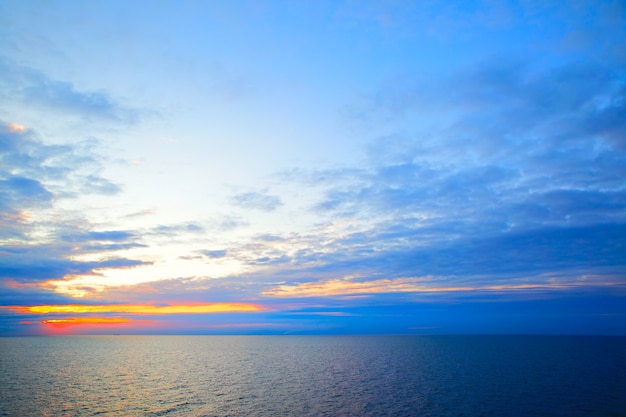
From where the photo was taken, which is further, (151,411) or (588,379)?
(588,379)

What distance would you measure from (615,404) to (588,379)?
32.4 meters

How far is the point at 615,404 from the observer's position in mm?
58531

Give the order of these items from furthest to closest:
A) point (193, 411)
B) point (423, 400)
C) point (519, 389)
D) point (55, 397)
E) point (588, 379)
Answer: point (588, 379) < point (519, 389) < point (55, 397) < point (423, 400) < point (193, 411)

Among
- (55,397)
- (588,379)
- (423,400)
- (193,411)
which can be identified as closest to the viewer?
(193,411)

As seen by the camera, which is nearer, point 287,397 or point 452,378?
point 287,397

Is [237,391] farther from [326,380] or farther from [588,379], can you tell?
[588,379]

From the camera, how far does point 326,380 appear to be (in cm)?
8806

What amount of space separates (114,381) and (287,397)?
161 feet

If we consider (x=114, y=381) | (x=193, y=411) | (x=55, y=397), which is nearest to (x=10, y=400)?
(x=55, y=397)

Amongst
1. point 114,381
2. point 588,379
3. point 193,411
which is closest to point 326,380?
point 193,411

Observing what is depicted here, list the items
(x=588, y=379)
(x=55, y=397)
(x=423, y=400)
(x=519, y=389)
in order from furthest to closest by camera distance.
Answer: (x=588, y=379)
(x=519, y=389)
(x=55, y=397)
(x=423, y=400)

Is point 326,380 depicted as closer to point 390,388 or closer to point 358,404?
point 390,388

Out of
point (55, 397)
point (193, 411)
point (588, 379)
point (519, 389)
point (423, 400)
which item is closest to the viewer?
point (193, 411)

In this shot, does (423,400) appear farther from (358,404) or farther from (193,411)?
(193,411)
